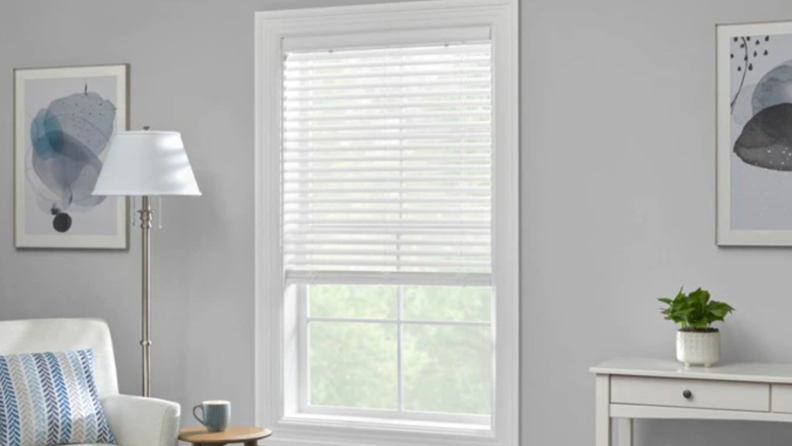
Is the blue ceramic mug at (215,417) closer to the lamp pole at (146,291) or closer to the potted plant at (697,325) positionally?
the lamp pole at (146,291)

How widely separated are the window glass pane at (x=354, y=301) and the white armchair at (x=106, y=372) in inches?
33.9

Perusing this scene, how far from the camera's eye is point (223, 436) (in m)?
4.02

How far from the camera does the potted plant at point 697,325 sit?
3699 millimetres

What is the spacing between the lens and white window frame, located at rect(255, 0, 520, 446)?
4.25 meters

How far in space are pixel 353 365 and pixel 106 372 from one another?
1.00m

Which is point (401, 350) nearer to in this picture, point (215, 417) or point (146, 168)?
point (215, 417)

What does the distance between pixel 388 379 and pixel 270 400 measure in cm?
50

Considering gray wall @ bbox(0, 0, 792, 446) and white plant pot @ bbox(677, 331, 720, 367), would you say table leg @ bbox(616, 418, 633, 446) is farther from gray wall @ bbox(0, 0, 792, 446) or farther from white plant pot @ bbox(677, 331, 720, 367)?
white plant pot @ bbox(677, 331, 720, 367)

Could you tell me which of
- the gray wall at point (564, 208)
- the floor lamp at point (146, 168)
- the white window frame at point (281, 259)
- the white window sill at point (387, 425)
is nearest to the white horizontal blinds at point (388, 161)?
the white window frame at point (281, 259)

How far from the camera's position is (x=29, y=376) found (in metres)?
3.99

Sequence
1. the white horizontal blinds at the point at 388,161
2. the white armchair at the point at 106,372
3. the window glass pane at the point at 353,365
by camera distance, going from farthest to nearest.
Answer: the window glass pane at the point at 353,365 < the white horizontal blinds at the point at 388,161 < the white armchair at the point at 106,372

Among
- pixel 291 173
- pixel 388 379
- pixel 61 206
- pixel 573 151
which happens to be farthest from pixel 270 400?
pixel 573 151

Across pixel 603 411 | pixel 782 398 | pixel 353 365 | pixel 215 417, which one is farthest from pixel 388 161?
pixel 782 398

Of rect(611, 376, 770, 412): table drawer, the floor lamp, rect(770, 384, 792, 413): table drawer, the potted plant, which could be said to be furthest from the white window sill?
rect(770, 384, 792, 413): table drawer
